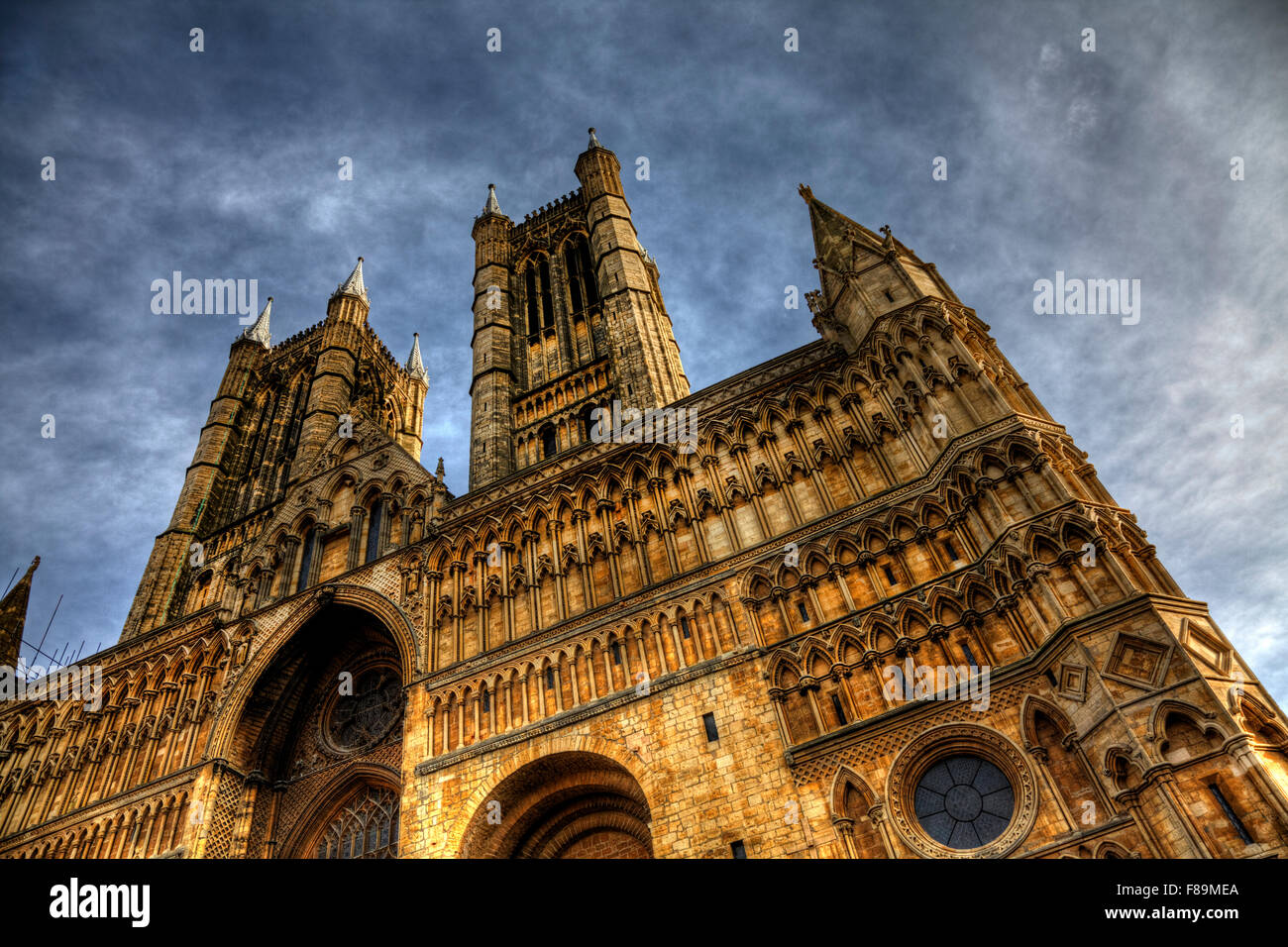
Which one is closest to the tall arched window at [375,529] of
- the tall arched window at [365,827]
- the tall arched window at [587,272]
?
the tall arched window at [365,827]

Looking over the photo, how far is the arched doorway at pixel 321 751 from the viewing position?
760 inches

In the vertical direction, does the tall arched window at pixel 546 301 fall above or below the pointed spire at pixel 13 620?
above

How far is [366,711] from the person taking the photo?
21047mm

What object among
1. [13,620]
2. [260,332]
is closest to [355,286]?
[260,332]

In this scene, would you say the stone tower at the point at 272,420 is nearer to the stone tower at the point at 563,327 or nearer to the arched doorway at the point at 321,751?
the stone tower at the point at 563,327

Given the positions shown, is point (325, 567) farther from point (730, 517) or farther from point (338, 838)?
point (730, 517)

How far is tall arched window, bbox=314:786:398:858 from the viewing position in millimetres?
18828

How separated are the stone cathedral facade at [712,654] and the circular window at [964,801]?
42 millimetres

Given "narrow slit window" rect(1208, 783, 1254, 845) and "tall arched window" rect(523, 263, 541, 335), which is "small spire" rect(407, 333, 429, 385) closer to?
"tall arched window" rect(523, 263, 541, 335)

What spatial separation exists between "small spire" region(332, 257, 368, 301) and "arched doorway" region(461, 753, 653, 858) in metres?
31.7

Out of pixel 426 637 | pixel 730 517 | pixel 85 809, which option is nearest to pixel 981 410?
pixel 730 517

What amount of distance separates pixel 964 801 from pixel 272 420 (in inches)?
1343

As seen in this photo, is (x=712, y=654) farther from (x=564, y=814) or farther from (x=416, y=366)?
(x=416, y=366)

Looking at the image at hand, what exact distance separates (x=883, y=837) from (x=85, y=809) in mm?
19113
